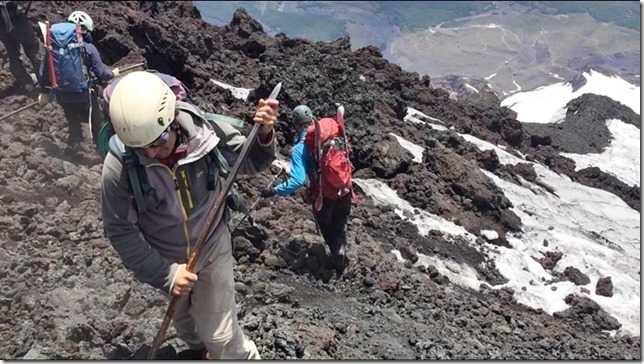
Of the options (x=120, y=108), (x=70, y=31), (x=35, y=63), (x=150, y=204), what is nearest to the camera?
(x=120, y=108)

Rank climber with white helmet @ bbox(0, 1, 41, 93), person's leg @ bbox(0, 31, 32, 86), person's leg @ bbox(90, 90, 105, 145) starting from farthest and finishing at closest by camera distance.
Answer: person's leg @ bbox(0, 31, 32, 86)
climber with white helmet @ bbox(0, 1, 41, 93)
person's leg @ bbox(90, 90, 105, 145)

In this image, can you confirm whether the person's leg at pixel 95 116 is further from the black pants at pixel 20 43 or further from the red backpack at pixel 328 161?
the red backpack at pixel 328 161

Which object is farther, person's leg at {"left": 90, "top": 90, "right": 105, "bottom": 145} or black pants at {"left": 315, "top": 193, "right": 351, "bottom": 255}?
person's leg at {"left": 90, "top": 90, "right": 105, "bottom": 145}

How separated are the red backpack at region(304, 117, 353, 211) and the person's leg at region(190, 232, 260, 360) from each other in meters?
2.84

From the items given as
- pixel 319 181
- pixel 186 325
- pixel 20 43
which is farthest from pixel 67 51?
pixel 186 325

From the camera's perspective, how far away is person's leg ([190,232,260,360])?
4.36 m

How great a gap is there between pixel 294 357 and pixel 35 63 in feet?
27.8

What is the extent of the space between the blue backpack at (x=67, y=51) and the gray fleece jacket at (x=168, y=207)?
5010 millimetres

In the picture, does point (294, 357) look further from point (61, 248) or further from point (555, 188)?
point (555, 188)

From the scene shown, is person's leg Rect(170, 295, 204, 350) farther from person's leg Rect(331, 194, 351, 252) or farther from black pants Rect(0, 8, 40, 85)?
black pants Rect(0, 8, 40, 85)

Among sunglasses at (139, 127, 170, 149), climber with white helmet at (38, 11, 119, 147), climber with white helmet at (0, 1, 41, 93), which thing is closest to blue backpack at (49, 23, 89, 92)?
climber with white helmet at (38, 11, 119, 147)

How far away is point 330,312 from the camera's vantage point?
698 centimetres

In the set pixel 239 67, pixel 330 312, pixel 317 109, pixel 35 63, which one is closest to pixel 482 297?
pixel 330 312

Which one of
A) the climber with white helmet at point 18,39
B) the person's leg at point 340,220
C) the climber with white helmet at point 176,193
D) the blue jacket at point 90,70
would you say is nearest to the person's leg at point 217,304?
the climber with white helmet at point 176,193
